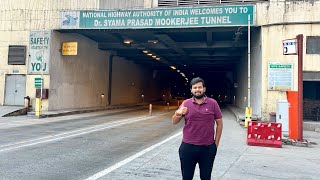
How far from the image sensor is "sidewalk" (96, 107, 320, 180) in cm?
641

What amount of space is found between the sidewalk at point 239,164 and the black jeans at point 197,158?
88.1 inches

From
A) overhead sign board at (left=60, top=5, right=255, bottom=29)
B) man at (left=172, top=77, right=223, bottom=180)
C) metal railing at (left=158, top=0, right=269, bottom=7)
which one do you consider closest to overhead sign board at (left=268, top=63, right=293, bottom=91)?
overhead sign board at (left=60, top=5, right=255, bottom=29)

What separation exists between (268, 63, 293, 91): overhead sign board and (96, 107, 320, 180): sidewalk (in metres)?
7.03

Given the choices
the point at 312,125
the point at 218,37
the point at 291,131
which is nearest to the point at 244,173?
the point at 291,131

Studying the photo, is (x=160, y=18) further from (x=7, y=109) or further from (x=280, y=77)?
(x=7, y=109)

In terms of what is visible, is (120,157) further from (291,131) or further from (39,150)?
(291,131)

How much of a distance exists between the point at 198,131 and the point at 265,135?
7606 millimetres

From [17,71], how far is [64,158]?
1693 cm

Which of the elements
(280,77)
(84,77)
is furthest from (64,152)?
(84,77)

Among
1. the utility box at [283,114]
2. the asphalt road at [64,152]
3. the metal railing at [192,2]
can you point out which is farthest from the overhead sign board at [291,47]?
the metal railing at [192,2]

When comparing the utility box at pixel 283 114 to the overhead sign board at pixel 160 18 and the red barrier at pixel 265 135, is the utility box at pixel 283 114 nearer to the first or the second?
the red barrier at pixel 265 135

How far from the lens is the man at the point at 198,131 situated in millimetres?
3920

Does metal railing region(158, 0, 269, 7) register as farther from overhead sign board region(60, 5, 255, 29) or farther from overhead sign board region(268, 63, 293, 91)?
overhead sign board region(268, 63, 293, 91)

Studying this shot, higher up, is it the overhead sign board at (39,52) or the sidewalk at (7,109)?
the overhead sign board at (39,52)
